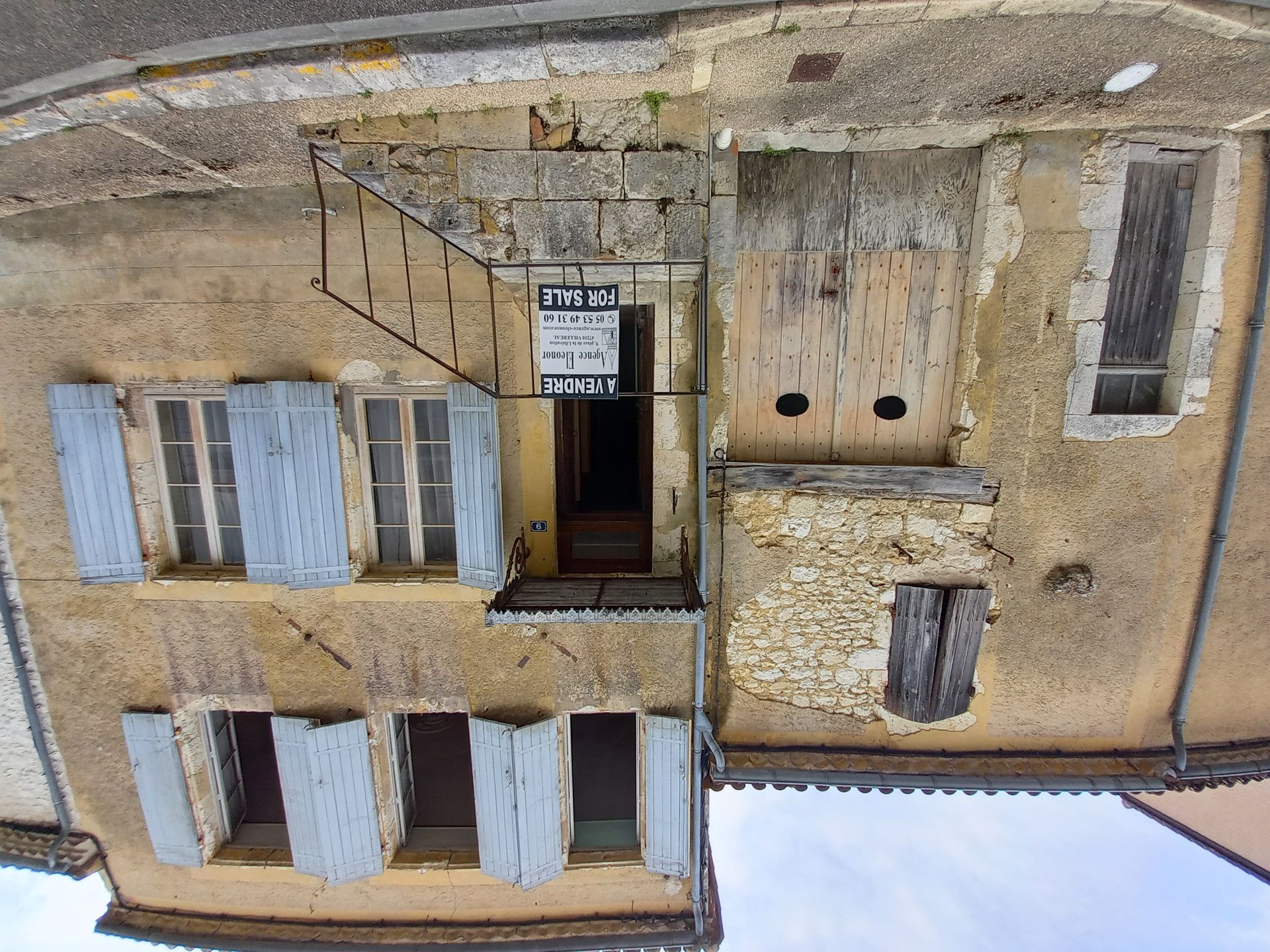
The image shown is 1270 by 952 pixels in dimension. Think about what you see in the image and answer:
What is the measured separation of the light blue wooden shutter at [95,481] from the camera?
357cm

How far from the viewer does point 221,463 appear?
3.90m

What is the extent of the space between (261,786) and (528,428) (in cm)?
415

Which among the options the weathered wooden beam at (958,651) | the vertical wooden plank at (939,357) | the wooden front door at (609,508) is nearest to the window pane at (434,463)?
the wooden front door at (609,508)

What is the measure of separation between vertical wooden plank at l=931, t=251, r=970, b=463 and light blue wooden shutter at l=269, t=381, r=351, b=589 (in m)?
4.20

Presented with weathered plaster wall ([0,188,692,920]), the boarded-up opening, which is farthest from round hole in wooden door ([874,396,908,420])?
weathered plaster wall ([0,188,692,920])

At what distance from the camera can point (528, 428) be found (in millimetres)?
3605

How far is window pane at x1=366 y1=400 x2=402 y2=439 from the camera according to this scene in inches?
148

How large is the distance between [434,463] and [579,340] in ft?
5.39

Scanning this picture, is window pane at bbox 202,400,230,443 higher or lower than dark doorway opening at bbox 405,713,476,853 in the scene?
higher

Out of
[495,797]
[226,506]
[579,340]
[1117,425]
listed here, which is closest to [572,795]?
[495,797]

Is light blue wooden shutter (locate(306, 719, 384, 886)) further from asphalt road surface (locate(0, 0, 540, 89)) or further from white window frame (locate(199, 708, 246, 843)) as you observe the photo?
asphalt road surface (locate(0, 0, 540, 89))

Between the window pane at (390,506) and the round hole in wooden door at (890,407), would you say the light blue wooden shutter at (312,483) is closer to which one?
the window pane at (390,506)

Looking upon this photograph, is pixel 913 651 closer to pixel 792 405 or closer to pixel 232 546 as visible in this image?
pixel 792 405

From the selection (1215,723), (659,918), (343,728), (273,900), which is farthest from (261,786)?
(1215,723)
